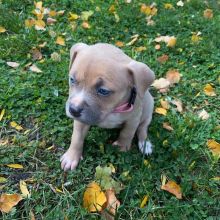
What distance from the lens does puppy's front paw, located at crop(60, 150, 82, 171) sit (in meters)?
3.43

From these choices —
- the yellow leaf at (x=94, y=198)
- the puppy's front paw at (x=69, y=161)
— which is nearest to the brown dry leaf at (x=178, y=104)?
the puppy's front paw at (x=69, y=161)

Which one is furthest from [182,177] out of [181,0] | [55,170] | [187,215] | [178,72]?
[181,0]

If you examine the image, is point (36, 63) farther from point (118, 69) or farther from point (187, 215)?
point (187, 215)

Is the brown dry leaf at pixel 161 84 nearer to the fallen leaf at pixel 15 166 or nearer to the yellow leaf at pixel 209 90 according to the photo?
the yellow leaf at pixel 209 90

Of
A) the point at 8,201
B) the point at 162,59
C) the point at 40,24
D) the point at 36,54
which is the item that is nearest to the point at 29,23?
the point at 40,24

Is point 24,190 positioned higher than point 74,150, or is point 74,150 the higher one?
point 74,150

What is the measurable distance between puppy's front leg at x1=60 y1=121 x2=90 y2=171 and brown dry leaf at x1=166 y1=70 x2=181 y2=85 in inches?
58.1

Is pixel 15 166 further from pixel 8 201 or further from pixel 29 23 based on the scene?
pixel 29 23

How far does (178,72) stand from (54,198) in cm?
218

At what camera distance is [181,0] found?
613 centimetres

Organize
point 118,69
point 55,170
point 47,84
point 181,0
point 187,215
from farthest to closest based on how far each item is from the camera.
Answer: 1. point 181,0
2. point 47,84
3. point 55,170
4. point 187,215
5. point 118,69

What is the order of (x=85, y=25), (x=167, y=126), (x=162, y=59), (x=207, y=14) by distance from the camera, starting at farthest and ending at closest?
(x=207, y=14) → (x=85, y=25) → (x=162, y=59) → (x=167, y=126)

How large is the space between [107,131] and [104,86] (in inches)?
37.7

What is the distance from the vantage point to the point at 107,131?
12.4ft
